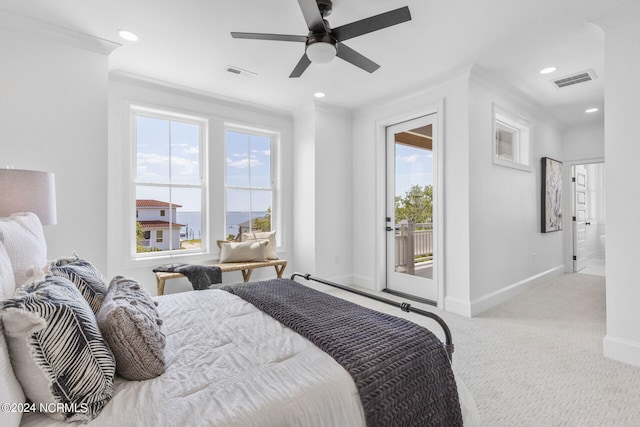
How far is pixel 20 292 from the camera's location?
1011 mm

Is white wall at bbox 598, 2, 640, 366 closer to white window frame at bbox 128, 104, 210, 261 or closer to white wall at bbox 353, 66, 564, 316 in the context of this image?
white wall at bbox 353, 66, 564, 316

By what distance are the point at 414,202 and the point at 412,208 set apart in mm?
86

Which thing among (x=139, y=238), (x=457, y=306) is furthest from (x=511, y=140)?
(x=139, y=238)

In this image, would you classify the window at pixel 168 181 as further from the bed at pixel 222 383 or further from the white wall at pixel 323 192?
the bed at pixel 222 383

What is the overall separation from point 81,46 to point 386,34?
8.61 ft

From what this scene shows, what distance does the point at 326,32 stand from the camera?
2178 mm

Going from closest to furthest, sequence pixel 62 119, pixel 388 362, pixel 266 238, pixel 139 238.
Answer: pixel 388 362 → pixel 62 119 → pixel 139 238 → pixel 266 238

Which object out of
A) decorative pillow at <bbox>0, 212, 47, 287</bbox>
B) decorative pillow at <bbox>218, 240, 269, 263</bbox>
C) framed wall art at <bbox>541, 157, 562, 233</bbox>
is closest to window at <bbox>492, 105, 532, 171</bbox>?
framed wall art at <bbox>541, 157, 562, 233</bbox>

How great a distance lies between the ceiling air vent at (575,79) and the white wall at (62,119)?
4758 millimetres

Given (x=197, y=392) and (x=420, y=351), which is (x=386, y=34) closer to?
(x=420, y=351)

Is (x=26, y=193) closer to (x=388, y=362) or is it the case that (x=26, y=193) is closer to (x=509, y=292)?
(x=388, y=362)

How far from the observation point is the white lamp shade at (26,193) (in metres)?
1.83

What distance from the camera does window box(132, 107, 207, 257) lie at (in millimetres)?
3752

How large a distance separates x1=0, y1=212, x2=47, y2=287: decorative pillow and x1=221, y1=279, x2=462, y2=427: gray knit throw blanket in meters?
1.11
